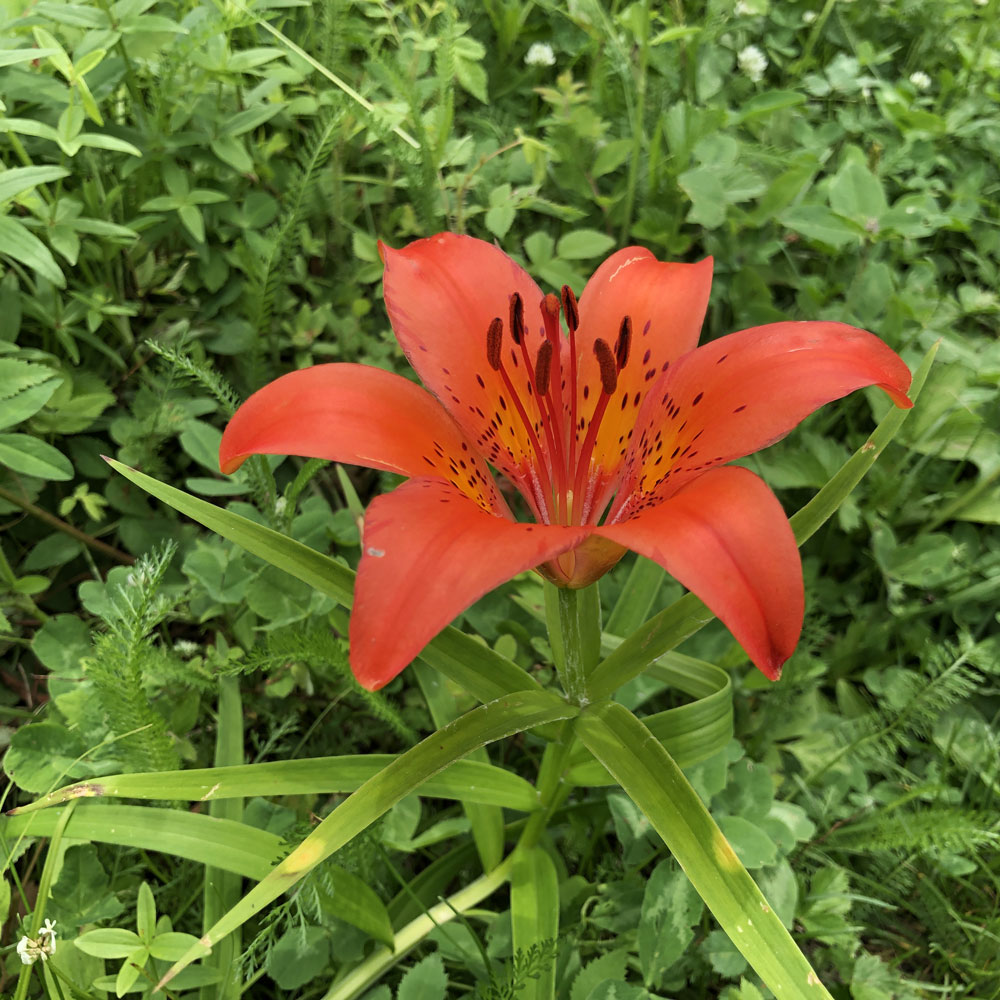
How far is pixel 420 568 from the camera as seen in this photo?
720 millimetres

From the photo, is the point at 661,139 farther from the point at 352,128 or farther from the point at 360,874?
the point at 360,874

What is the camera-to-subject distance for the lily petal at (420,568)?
0.69m

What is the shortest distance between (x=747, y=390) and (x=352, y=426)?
0.42 m

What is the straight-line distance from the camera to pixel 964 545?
Answer: 1.73m

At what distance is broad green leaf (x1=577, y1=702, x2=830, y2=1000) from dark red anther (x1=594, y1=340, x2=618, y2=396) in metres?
0.39

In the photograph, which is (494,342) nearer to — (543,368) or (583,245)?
(543,368)

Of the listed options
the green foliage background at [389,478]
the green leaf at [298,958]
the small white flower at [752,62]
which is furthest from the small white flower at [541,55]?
the green leaf at [298,958]

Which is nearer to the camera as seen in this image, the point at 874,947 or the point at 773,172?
the point at 874,947

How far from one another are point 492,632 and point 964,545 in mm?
999

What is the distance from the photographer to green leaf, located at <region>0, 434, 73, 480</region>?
133 centimetres

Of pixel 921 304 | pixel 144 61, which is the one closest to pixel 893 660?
pixel 921 304

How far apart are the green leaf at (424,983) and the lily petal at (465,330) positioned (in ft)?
2.12

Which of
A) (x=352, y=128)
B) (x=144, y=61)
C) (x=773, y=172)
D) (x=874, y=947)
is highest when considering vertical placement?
(x=144, y=61)

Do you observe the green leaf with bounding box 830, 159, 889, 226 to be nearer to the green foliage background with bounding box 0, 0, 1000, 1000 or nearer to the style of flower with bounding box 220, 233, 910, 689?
the green foliage background with bounding box 0, 0, 1000, 1000
